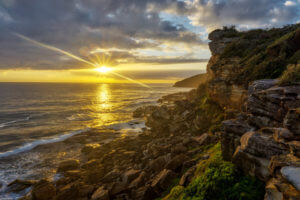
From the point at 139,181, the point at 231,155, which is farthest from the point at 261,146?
the point at 139,181

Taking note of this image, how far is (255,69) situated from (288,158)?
13.1 m

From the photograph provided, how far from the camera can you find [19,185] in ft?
55.0

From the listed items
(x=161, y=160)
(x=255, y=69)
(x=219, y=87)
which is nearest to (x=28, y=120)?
(x=161, y=160)

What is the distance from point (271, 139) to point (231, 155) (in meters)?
2.65

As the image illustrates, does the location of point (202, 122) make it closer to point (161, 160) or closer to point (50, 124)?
point (161, 160)


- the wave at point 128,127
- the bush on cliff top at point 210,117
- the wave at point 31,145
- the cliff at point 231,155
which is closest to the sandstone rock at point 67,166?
the cliff at point 231,155

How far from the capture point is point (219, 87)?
2261 cm

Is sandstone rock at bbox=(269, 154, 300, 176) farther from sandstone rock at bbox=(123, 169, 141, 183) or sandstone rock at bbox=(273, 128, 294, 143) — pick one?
sandstone rock at bbox=(123, 169, 141, 183)

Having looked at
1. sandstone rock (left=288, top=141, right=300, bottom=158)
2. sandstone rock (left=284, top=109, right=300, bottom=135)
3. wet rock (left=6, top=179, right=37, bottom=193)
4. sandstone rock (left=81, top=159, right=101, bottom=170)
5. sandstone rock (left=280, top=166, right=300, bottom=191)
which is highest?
sandstone rock (left=284, top=109, right=300, bottom=135)

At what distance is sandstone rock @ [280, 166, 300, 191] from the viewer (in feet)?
16.9

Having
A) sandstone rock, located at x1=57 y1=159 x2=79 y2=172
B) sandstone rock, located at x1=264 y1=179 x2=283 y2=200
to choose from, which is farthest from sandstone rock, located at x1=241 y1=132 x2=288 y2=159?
sandstone rock, located at x1=57 y1=159 x2=79 y2=172

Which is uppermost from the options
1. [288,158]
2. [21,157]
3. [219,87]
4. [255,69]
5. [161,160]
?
[255,69]

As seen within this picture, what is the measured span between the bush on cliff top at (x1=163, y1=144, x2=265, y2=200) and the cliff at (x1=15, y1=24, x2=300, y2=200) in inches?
1.4

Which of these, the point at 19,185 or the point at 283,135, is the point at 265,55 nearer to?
the point at 283,135
